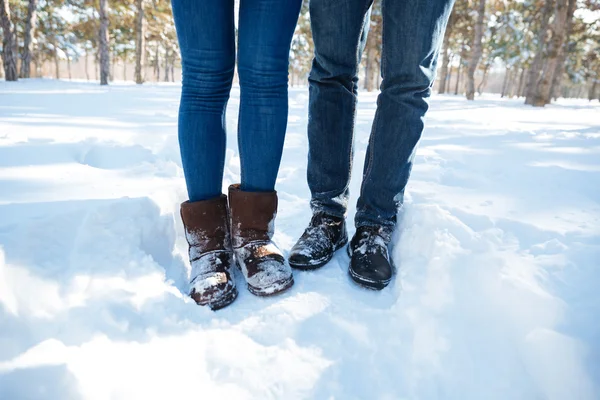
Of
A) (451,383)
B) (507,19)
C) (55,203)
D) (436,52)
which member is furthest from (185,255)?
(507,19)

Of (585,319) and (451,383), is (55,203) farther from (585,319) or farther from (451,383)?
(585,319)

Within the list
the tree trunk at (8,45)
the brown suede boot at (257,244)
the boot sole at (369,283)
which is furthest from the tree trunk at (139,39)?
the boot sole at (369,283)

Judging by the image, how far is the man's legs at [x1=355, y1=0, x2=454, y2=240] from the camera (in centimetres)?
106

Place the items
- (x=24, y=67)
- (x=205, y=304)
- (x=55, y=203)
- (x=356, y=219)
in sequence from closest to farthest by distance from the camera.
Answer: (x=205, y=304) → (x=55, y=203) → (x=356, y=219) → (x=24, y=67)

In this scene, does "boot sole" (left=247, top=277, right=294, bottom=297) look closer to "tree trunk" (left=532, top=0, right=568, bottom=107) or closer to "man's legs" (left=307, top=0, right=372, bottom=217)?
"man's legs" (left=307, top=0, right=372, bottom=217)

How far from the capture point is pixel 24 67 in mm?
12914

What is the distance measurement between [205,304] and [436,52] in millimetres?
1075

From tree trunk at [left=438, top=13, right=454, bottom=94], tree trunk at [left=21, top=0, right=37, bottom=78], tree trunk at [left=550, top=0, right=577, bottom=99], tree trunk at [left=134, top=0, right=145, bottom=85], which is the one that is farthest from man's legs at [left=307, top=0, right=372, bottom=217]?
tree trunk at [left=438, top=13, right=454, bottom=94]

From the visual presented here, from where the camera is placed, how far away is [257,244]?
46.3 inches

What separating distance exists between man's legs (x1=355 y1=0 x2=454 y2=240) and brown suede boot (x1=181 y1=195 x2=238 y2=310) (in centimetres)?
50

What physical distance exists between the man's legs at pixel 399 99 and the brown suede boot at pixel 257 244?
349 mm

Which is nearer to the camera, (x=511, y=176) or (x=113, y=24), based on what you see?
(x=511, y=176)

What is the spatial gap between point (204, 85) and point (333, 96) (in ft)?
1.53

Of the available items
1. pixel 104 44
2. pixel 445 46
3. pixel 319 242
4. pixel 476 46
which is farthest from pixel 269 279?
pixel 445 46
